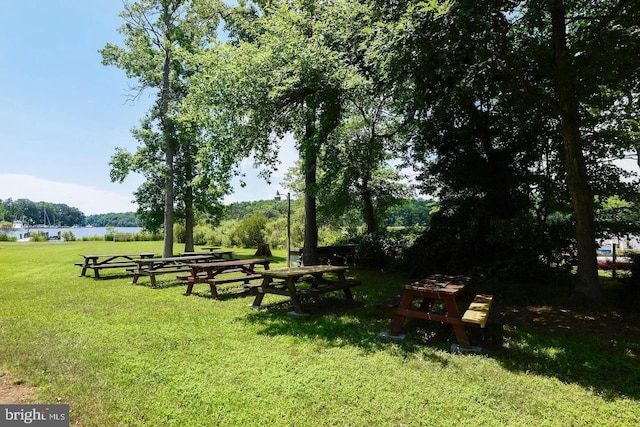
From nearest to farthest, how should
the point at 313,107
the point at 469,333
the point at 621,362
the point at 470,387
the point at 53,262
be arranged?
the point at 470,387 < the point at 621,362 < the point at 469,333 < the point at 313,107 < the point at 53,262

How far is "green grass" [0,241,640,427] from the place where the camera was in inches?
109

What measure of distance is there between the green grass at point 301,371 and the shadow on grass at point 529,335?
25 mm

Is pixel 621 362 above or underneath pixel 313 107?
underneath

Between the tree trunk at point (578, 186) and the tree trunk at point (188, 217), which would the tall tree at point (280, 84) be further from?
the tree trunk at point (188, 217)

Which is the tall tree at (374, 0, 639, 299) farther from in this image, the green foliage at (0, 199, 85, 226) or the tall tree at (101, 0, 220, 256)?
the green foliage at (0, 199, 85, 226)

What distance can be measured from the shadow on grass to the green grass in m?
0.03

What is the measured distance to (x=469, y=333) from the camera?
15.6 feet

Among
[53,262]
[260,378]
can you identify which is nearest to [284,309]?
[260,378]

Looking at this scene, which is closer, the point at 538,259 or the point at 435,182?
the point at 538,259

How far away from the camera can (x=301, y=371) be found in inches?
139

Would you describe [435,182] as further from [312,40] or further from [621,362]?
[621,362]

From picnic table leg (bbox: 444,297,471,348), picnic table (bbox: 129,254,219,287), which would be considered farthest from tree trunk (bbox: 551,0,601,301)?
picnic table (bbox: 129,254,219,287)

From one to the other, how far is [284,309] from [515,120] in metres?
6.85

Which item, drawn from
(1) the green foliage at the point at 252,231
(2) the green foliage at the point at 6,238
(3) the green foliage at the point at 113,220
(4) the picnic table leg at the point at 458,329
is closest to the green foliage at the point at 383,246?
(4) the picnic table leg at the point at 458,329
